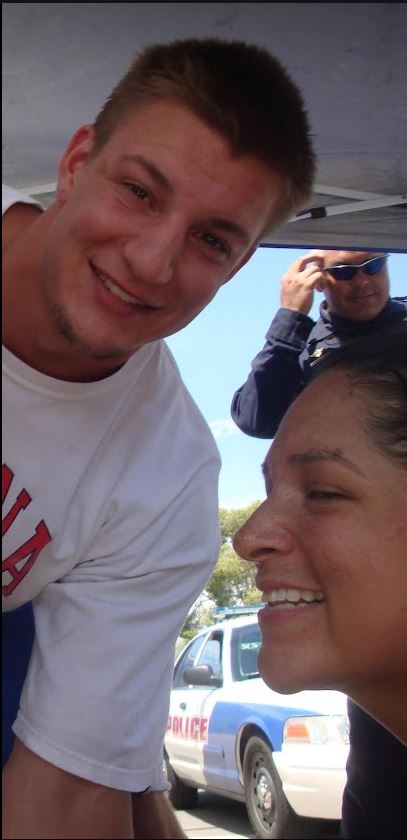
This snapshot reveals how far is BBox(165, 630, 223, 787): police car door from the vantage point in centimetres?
592

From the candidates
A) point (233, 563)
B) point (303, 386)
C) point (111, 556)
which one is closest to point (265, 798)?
point (233, 563)

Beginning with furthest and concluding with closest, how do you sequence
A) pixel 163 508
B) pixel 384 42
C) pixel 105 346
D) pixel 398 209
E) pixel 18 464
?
pixel 398 209, pixel 163 508, pixel 384 42, pixel 105 346, pixel 18 464

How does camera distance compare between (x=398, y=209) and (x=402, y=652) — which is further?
(x=398, y=209)

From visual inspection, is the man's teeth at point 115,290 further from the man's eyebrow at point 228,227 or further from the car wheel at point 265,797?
the car wheel at point 265,797

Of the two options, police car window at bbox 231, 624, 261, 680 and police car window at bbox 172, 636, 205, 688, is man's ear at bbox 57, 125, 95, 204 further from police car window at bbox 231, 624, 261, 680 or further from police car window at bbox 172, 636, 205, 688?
police car window at bbox 172, 636, 205, 688

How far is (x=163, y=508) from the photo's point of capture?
1.37 meters

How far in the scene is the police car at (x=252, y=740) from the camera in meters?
3.76

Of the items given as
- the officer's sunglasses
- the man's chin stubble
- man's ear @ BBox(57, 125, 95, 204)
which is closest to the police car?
the officer's sunglasses

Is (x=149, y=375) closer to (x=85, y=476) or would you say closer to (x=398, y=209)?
(x=85, y=476)

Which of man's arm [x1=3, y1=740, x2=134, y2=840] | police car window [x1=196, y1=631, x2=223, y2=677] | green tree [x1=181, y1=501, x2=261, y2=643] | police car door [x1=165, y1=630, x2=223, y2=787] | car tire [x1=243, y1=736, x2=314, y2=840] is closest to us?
man's arm [x1=3, y1=740, x2=134, y2=840]

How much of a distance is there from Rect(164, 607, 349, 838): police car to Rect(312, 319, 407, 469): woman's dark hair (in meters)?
1.96

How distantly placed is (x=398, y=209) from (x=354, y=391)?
570 mm

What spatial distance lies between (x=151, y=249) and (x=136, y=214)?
5cm

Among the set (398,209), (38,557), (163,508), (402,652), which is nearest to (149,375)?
(163,508)
